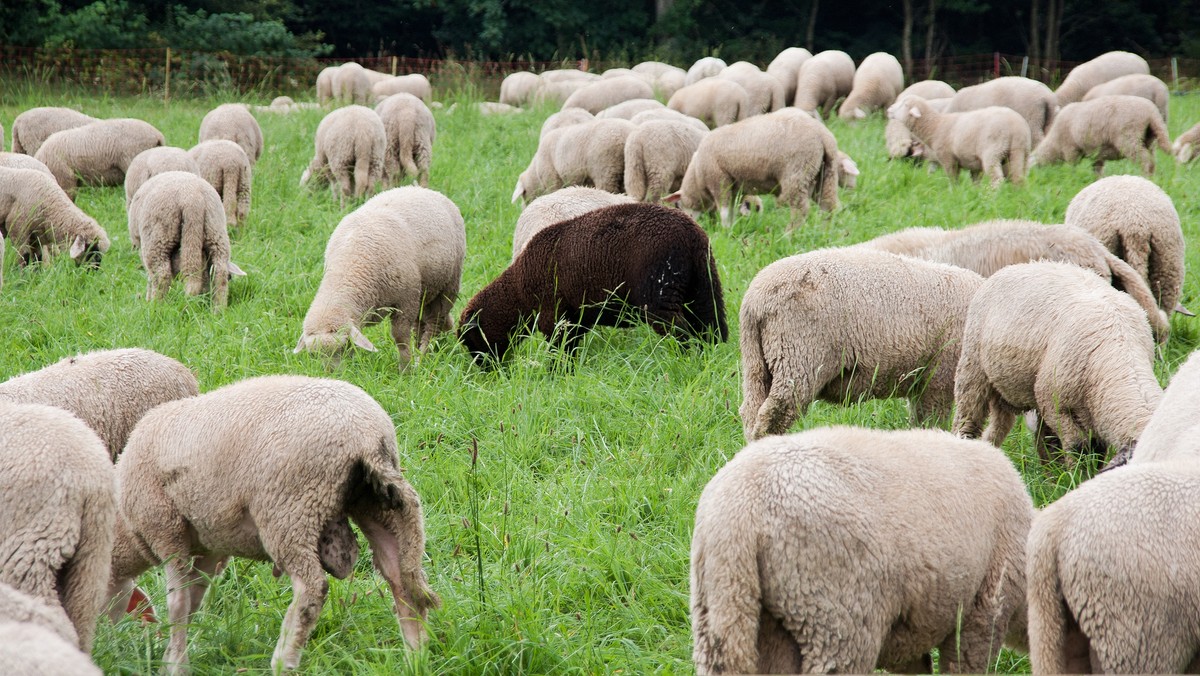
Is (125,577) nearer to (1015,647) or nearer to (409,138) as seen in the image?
(1015,647)

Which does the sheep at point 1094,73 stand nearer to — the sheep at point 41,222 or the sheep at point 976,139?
the sheep at point 976,139

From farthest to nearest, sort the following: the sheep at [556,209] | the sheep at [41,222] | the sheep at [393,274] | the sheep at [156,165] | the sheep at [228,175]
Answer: the sheep at [228,175] → the sheep at [156,165] → the sheep at [41,222] → the sheep at [556,209] → the sheep at [393,274]

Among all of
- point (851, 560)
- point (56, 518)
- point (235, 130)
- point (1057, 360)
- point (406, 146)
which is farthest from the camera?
point (235, 130)

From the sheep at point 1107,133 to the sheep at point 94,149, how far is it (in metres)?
10.1

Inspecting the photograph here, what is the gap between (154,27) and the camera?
95.3ft

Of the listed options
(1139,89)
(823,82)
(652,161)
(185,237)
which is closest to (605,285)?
(185,237)

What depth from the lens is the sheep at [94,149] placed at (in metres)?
11.9

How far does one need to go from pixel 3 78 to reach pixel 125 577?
63.7 feet

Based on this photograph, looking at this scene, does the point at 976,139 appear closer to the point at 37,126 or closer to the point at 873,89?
the point at 873,89

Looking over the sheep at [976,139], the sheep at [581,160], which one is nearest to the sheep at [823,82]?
the sheep at [976,139]

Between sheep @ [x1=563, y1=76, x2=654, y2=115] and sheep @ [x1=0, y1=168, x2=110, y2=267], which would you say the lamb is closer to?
sheep @ [x1=0, y1=168, x2=110, y2=267]

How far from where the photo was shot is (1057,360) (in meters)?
4.46

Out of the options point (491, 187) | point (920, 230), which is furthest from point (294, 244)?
point (920, 230)

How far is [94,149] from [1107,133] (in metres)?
11.0
